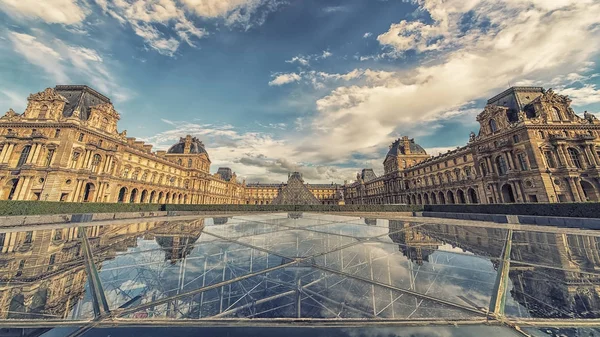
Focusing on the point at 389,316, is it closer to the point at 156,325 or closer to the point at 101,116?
the point at 156,325

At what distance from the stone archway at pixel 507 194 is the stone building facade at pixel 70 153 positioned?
6785cm

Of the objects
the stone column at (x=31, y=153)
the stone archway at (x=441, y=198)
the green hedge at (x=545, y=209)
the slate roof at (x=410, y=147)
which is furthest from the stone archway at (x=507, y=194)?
the stone column at (x=31, y=153)

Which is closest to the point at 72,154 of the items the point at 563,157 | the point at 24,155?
the point at 24,155

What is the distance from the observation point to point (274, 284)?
360 centimetres

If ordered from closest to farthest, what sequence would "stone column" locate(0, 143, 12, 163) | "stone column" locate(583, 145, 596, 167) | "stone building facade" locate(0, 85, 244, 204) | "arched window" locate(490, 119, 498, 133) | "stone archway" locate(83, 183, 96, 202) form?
"stone building facade" locate(0, 85, 244, 204)
"stone column" locate(0, 143, 12, 163)
"stone column" locate(583, 145, 596, 167)
"stone archway" locate(83, 183, 96, 202)
"arched window" locate(490, 119, 498, 133)

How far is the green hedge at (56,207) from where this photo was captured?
18.0 metres

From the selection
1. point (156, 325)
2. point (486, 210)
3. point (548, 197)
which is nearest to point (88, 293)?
point (156, 325)

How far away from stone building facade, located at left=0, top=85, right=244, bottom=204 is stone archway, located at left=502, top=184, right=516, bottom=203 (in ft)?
223

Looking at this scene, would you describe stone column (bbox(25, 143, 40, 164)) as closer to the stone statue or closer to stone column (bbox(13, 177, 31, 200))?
stone column (bbox(13, 177, 31, 200))

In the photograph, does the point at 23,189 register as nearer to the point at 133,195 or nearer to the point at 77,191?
the point at 77,191

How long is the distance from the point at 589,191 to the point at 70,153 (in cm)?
7773

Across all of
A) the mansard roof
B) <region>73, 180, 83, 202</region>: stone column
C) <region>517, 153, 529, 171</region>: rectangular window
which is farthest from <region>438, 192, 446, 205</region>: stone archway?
<region>73, 180, 83, 202</region>: stone column

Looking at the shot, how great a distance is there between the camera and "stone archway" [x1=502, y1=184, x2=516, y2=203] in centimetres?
3441

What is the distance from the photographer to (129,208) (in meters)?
28.7
